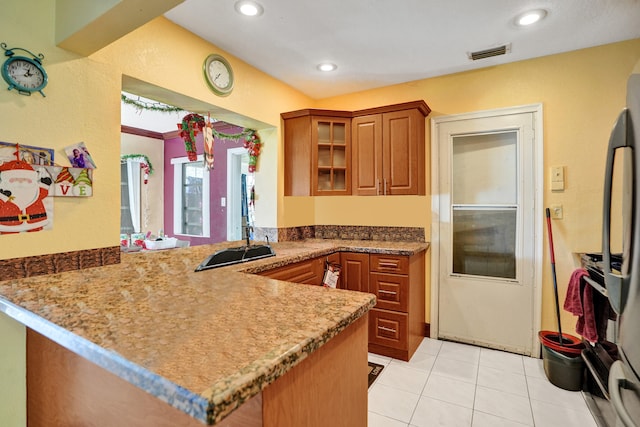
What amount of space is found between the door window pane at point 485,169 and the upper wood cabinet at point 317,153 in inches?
41.7

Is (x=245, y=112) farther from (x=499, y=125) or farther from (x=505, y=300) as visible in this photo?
(x=505, y=300)

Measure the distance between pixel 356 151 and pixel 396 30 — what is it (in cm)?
117

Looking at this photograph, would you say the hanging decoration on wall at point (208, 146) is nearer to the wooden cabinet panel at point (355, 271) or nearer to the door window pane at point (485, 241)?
the wooden cabinet panel at point (355, 271)

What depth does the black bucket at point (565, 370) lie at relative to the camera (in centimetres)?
214

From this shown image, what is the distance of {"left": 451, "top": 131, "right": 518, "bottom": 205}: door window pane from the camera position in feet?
9.21

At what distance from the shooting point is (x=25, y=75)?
4.81 ft

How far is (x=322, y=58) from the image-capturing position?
2676 mm

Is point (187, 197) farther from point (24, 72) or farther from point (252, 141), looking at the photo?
point (24, 72)

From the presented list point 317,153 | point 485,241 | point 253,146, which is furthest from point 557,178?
point 253,146

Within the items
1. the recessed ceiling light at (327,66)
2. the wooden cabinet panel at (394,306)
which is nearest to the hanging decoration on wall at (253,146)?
the recessed ceiling light at (327,66)

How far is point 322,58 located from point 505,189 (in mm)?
1977

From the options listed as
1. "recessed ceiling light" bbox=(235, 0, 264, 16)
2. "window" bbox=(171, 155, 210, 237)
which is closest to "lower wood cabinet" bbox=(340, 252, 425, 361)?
"recessed ceiling light" bbox=(235, 0, 264, 16)

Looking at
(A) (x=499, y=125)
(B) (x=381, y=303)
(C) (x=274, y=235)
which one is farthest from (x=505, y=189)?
(C) (x=274, y=235)

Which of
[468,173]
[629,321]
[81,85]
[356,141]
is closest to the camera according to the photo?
[629,321]
